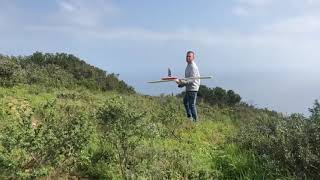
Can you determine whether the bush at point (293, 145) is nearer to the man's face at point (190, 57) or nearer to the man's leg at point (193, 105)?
the man's leg at point (193, 105)

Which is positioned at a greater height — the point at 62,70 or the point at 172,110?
the point at 62,70

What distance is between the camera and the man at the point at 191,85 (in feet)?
47.9

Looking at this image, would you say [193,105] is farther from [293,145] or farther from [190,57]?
[293,145]

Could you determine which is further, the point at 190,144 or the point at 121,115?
the point at 190,144

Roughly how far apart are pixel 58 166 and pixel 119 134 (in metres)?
1.13

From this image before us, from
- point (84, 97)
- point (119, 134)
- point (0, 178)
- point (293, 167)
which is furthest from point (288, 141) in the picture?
point (84, 97)

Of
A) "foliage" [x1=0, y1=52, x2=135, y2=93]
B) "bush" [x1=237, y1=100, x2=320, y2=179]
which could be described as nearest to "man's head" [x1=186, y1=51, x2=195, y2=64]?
"bush" [x1=237, y1=100, x2=320, y2=179]

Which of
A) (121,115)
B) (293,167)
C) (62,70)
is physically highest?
(62,70)

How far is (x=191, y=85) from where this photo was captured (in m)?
14.6

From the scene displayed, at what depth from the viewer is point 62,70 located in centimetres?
2645

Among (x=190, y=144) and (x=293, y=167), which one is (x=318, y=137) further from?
(x=190, y=144)

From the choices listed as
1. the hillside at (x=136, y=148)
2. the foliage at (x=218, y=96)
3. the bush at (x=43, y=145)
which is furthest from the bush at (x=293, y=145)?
the foliage at (x=218, y=96)

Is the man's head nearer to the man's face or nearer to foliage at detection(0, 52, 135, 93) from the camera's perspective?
the man's face

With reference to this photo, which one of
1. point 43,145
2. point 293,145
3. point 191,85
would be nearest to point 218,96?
point 191,85
